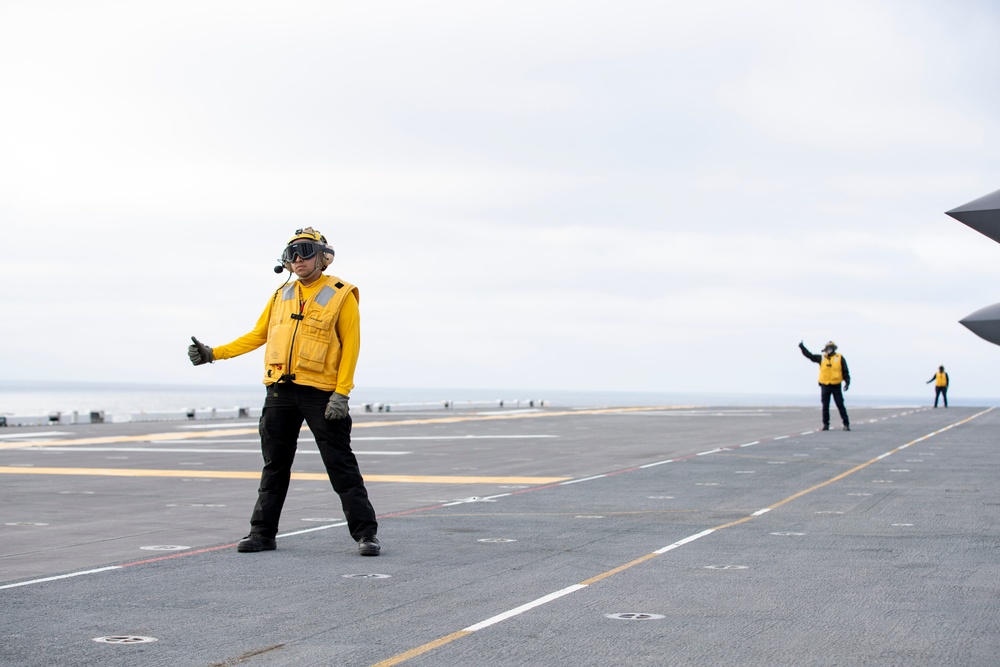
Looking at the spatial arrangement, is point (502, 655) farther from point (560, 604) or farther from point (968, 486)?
point (968, 486)

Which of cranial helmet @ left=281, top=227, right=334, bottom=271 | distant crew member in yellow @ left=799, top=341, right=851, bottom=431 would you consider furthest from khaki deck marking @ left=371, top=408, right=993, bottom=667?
distant crew member in yellow @ left=799, top=341, right=851, bottom=431

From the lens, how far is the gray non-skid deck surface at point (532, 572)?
604cm

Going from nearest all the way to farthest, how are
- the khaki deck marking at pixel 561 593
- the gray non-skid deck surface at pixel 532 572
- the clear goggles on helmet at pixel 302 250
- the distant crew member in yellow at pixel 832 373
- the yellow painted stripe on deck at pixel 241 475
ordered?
the khaki deck marking at pixel 561 593
the gray non-skid deck surface at pixel 532 572
the clear goggles on helmet at pixel 302 250
the yellow painted stripe on deck at pixel 241 475
the distant crew member in yellow at pixel 832 373

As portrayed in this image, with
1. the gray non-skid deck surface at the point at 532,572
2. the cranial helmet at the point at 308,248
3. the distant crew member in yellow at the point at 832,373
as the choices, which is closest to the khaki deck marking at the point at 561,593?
the gray non-skid deck surface at the point at 532,572

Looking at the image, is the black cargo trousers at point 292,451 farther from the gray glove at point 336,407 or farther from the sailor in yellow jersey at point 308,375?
the gray glove at point 336,407

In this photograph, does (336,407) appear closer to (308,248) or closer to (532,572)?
(308,248)

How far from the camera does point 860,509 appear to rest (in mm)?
12570

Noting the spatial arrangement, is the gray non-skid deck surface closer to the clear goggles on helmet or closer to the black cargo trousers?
the black cargo trousers

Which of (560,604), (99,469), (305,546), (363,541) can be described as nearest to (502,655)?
(560,604)

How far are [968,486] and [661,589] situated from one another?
9.30m

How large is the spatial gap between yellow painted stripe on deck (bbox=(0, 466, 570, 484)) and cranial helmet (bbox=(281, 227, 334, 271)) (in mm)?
7177

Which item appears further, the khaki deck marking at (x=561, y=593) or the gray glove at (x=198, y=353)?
the gray glove at (x=198, y=353)

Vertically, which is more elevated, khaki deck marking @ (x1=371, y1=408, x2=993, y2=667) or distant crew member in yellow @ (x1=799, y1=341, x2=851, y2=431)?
distant crew member in yellow @ (x1=799, y1=341, x2=851, y2=431)

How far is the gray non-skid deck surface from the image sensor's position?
19.8 feet
